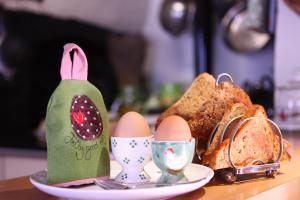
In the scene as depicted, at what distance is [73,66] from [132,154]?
196 millimetres

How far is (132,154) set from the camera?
864 millimetres

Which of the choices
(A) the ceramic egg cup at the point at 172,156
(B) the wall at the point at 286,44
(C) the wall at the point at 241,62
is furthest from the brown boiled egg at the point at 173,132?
(C) the wall at the point at 241,62

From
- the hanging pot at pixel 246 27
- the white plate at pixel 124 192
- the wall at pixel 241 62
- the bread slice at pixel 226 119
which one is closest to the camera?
the white plate at pixel 124 192

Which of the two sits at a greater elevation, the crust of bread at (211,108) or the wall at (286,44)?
the wall at (286,44)

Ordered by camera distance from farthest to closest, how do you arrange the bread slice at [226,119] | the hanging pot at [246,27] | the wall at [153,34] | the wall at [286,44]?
the wall at [153,34]
the hanging pot at [246,27]
the wall at [286,44]
the bread slice at [226,119]

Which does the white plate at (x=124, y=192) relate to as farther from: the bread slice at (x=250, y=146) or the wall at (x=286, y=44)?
the wall at (x=286, y=44)

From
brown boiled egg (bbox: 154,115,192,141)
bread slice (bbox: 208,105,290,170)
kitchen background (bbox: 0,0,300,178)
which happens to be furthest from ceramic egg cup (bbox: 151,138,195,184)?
kitchen background (bbox: 0,0,300,178)

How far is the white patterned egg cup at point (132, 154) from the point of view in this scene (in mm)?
860

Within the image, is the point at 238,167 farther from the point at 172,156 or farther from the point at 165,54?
the point at 165,54

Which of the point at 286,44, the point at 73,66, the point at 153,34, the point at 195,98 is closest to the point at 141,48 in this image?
the point at 153,34

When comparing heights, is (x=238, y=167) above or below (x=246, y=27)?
below

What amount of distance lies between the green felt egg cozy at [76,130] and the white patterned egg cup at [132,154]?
34 millimetres

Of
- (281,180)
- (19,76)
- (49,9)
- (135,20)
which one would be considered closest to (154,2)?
(135,20)

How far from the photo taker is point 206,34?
3.38 meters
